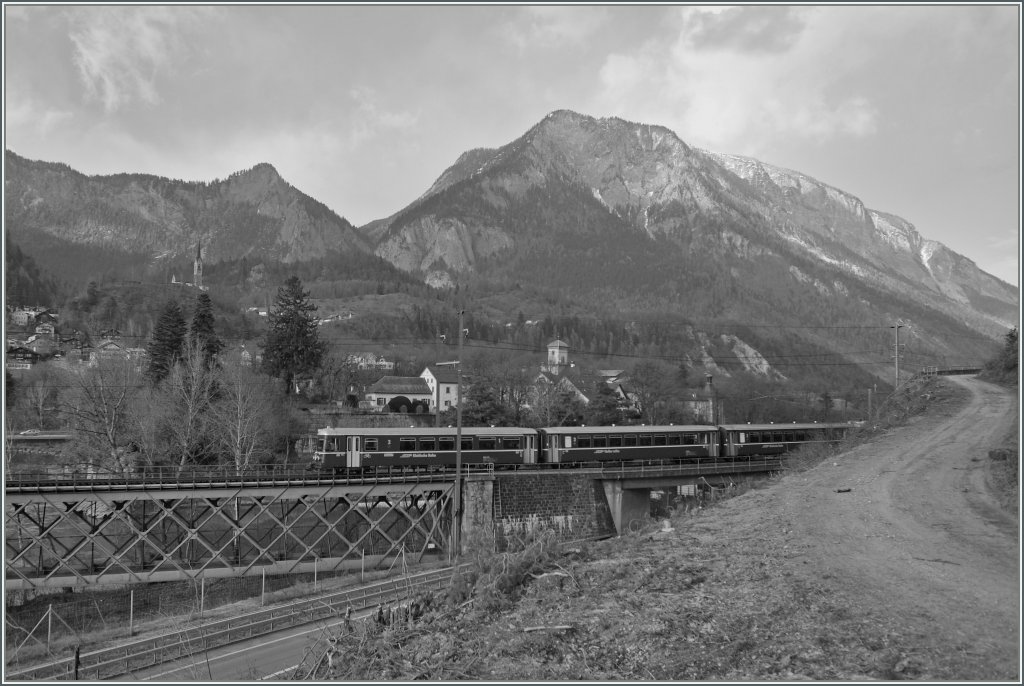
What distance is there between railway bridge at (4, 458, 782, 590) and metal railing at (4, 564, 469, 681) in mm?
2999

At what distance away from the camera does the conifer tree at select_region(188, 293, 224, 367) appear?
189 feet

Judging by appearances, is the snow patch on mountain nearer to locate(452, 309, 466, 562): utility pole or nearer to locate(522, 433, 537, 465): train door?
locate(522, 433, 537, 465): train door

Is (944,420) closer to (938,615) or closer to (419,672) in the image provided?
(938,615)

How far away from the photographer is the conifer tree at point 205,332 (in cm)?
5771

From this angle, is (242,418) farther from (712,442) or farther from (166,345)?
(712,442)

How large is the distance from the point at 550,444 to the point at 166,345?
125 feet

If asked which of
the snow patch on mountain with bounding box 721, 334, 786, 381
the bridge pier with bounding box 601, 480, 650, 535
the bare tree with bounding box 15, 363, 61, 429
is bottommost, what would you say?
the bridge pier with bounding box 601, 480, 650, 535

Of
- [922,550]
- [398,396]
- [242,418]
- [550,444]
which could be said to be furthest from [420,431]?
[398,396]

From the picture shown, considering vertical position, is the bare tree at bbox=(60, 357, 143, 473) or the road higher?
the bare tree at bbox=(60, 357, 143, 473)

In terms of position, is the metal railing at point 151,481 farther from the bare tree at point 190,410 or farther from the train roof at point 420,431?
the bare tree at point 190,410

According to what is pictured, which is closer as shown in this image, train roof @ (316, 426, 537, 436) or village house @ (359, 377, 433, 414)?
train roof @ (316, 426, 537, 436)

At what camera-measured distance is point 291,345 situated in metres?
61.0

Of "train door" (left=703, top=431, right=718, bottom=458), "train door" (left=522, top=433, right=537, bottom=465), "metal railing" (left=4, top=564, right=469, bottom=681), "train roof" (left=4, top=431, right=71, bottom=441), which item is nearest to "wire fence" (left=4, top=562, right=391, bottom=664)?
"metal railing" (left=4, top=564, right=469, bottom=681)

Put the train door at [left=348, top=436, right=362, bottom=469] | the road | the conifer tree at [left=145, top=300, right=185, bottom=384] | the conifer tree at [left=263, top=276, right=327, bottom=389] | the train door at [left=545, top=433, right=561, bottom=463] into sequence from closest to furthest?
1. the road
2. the train door at [left=348, top=436, right=362, bottom=469]
3. the train door at [left=545, top=433, right=561, bottom=463]
4. the conifer tree at [left=145, top=300, right=185, bottom=384]
5. the conifer tree at [left=263, top=276, right=327, bottom=389]
